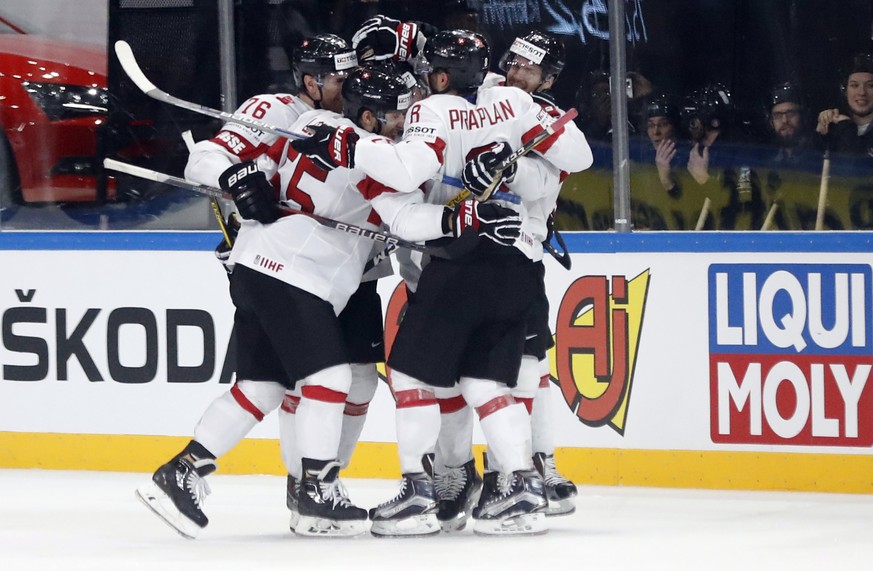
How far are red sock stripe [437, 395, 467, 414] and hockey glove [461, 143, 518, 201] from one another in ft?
1.97

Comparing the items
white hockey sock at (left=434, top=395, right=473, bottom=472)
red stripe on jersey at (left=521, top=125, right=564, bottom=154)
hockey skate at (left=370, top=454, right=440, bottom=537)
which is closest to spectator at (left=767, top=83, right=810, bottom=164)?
red stripe on jersey at (left=521, top=125, right=564, bottom=154)

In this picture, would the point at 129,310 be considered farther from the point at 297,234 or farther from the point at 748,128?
the point at 748,128

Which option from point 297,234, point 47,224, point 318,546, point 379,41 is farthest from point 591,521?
point 47,224

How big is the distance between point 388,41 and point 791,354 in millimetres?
1679

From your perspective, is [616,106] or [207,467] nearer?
[207,467]

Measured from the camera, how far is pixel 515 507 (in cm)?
407

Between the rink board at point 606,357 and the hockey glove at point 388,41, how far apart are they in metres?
1.19

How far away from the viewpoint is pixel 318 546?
4.04m

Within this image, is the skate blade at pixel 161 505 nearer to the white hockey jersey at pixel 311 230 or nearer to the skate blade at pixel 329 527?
the skate blade at pixel 329 527

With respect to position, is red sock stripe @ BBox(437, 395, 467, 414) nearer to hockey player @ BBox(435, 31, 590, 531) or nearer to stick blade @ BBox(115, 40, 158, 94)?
hockey player @ BBox(435, 31, 590, 531)

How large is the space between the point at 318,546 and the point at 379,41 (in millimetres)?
1372

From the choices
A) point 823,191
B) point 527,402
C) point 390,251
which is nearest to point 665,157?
point 823,191

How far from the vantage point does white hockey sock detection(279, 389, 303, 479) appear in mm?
4359

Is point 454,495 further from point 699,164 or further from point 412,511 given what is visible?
point 699,164
